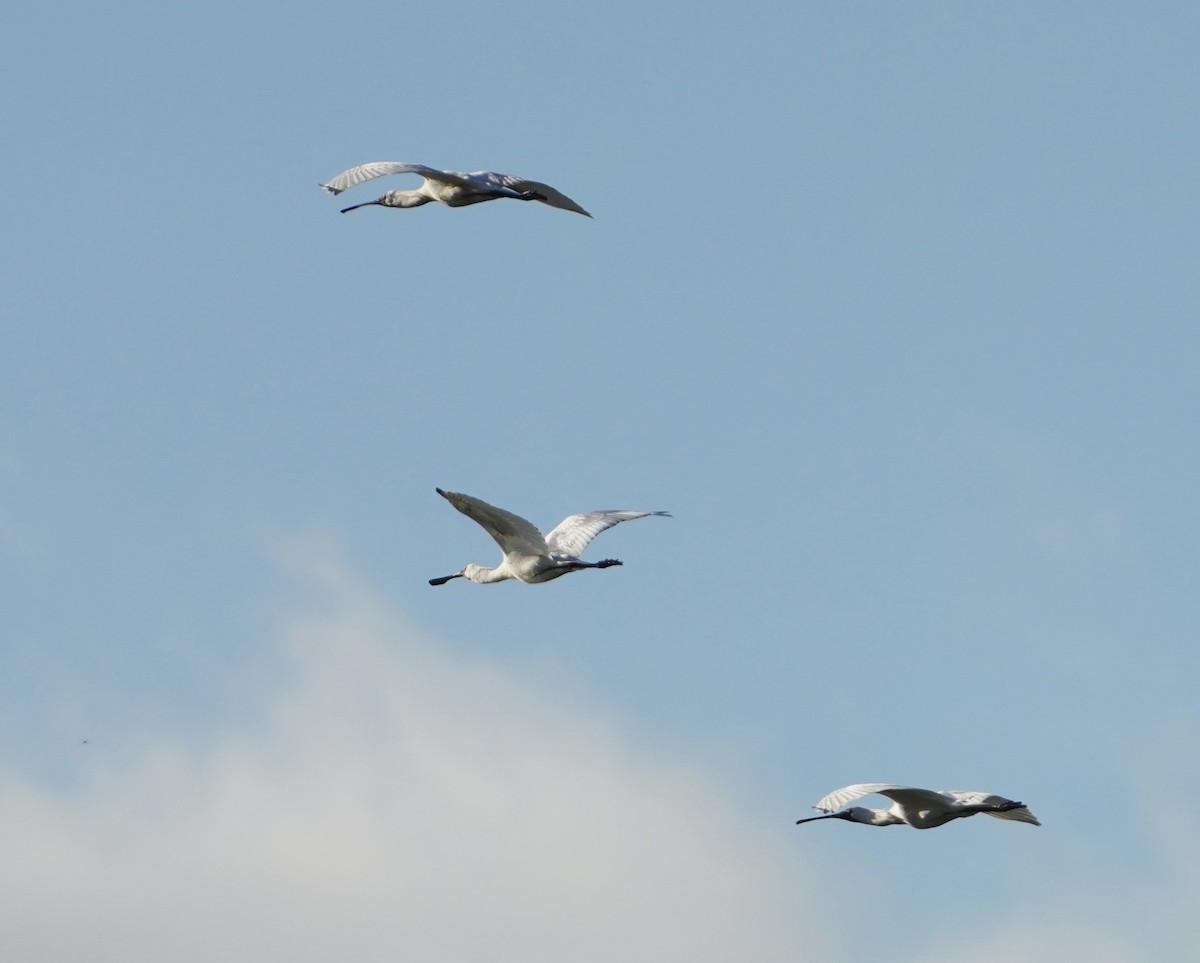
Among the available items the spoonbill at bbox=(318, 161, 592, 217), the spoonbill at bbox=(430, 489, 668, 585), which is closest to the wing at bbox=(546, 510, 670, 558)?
the spoonbill at bbox=(430, 489, 668, 585)

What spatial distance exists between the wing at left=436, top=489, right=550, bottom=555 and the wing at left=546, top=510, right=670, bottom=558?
0.47 metres

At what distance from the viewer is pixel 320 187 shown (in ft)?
200

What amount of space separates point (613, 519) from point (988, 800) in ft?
33.6

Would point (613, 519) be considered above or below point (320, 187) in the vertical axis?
below

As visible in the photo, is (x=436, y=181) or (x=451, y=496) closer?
(x=451, y=496)

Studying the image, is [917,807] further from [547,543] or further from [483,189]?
[483,189]

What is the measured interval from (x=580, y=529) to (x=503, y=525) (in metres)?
2.85

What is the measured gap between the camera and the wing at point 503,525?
60438 mm

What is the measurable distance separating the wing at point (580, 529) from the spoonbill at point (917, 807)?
7716 millimetres

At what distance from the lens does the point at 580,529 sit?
212 ft

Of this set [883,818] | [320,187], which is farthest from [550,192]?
[883,818]

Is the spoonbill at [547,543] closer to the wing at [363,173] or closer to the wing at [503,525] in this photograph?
the wing at [503,525]

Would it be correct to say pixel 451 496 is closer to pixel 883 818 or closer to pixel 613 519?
pixel 613 519

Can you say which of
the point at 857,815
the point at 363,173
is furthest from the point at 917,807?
the point at 363,173
